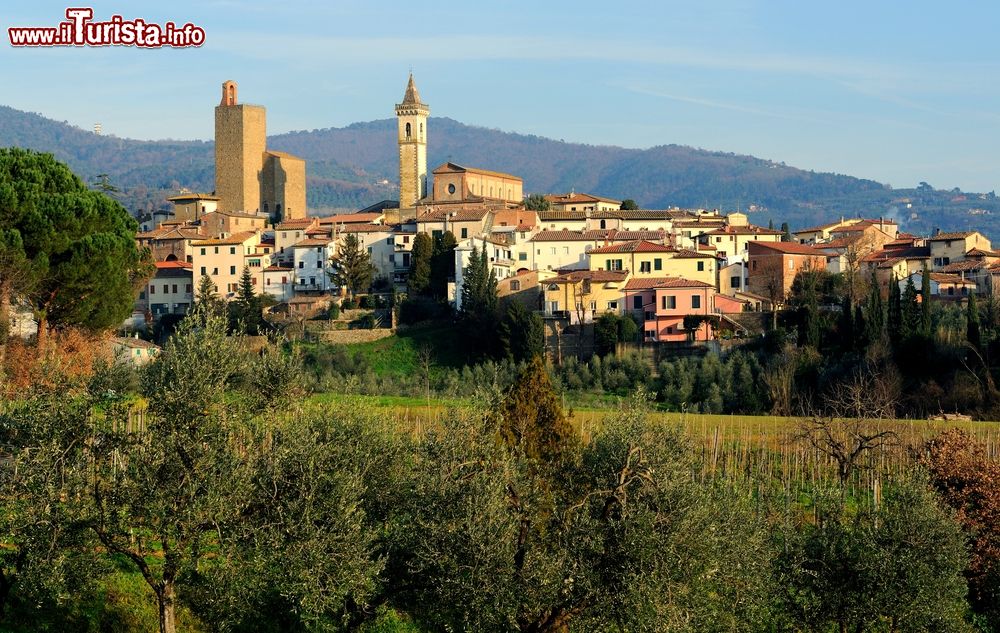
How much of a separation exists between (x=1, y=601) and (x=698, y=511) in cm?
1038

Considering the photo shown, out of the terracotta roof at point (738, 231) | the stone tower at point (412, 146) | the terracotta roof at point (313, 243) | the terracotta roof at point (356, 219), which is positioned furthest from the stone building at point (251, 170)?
the terracotta roof at point (738, 231)

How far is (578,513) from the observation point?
20.9 metres

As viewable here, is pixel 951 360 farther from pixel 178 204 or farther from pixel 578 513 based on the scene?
pixel 178 204

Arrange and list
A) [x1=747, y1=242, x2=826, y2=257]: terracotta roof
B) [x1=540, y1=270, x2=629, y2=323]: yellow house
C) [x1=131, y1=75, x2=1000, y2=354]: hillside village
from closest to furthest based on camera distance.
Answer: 1. [x1=540, y1=270, x2=629, y2=323]: yellow house
2. [x1=131, y1=75, x2=1000, y2=354]: hillside village
3. [x1=747, y1=242, x2=826, y2=257]: terracotta roof

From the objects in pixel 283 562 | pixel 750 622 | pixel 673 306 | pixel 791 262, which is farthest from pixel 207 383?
pixel 791 262

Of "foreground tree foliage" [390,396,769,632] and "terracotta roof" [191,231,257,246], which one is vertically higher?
"terracotta roof" [191,231,257,246]

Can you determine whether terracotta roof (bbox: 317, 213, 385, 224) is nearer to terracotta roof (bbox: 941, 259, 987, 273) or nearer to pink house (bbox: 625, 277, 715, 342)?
pink house (bbox: 625, 277, 715, 342)

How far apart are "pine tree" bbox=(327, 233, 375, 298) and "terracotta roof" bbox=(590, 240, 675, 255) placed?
11.2 m

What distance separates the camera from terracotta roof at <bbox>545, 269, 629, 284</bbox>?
6272 centimetres

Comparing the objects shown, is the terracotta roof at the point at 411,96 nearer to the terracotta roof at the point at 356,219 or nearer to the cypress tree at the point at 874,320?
the terracotta roof at the point at 356,219

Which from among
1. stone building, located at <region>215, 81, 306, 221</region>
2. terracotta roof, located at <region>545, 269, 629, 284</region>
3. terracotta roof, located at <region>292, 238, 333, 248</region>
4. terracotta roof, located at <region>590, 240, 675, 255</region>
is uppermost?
stone building, located at <region>215, 81, 306, 221</region>

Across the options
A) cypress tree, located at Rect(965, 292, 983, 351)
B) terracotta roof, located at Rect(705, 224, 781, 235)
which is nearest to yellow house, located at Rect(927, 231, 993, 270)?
terracotta roof, located at Rect(705, 224, 781, 235)

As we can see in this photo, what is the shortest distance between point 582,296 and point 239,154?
137ft

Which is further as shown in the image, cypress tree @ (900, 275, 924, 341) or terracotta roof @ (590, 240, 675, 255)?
terracotta roof @ (590, 240, 675, 255)
